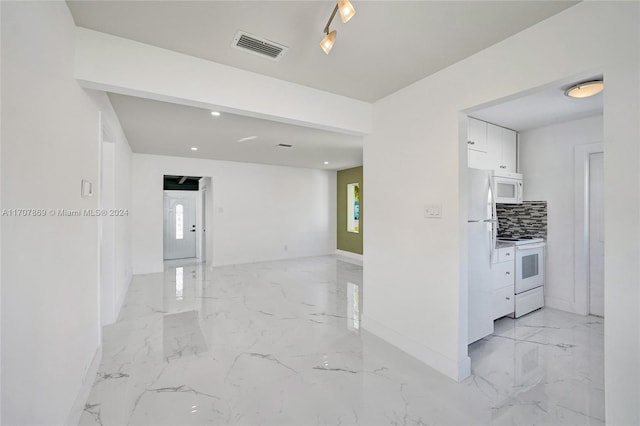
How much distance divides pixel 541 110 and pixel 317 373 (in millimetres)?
3657

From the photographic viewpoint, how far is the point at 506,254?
3.27m

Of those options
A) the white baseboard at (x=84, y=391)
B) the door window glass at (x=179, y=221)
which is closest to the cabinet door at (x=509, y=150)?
the white baseboard at (x=84, y=391)

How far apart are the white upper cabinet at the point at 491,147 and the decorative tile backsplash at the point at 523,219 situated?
0.62 meters

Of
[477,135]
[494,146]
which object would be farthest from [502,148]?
[477,135]

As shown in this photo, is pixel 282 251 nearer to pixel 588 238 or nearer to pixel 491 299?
pixel 491 299

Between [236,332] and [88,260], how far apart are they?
1563 millimetres

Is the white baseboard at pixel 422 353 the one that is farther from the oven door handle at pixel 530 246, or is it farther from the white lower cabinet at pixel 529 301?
the oven door handle at pixel 530 246

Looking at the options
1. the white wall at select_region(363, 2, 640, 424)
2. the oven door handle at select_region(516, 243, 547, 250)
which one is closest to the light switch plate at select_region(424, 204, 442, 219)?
the white wall at select_region(363, 2, 640, 424)

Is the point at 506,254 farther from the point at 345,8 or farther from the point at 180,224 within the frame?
the point at 180,224

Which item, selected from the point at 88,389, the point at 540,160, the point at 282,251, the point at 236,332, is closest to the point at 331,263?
the point at 282,251

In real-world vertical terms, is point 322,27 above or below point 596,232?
above

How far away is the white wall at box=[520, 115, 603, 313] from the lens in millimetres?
3689

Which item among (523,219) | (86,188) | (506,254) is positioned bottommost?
(506,254)

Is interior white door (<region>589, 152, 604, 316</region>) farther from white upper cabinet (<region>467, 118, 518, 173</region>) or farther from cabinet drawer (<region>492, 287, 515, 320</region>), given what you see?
cabinet drawer (<region>492, 287, 515, 320</region>)
